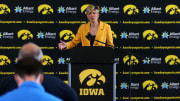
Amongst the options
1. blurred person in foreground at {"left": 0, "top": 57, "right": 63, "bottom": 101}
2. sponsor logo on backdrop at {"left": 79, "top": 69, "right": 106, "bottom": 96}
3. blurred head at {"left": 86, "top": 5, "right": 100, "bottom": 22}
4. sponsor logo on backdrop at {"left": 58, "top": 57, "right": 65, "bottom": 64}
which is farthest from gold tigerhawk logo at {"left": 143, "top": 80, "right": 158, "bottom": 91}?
blurred person in foreground at {"left": 0, "top": 57, "right": 63, "bottom": 101}

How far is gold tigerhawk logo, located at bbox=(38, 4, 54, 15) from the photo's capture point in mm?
5309

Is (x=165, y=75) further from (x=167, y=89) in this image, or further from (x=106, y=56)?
(x=106, y=56)

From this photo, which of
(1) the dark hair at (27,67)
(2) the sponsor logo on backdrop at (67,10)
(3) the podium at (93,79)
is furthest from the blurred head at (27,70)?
(2) the sponsor logo on backdrop at (67,10)

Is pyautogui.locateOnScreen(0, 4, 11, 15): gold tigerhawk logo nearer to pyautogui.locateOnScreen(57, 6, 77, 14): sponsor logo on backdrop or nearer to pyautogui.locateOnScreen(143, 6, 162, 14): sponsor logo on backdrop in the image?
pyautogui.locateOnScreen(57, 6, 77, 14): sponsor logo on backdrop

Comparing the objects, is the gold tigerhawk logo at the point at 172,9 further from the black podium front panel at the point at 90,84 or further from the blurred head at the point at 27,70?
the blurred head at the point at 27,70

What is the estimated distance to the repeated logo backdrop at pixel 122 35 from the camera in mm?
5281

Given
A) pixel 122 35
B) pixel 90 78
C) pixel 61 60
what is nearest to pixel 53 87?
pixel 90 78

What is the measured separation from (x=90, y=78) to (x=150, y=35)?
2624mm

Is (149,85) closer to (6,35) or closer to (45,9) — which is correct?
(45,9)

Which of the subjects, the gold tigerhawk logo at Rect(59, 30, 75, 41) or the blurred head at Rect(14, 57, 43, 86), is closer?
the blurred head at Rect(14, 57, 43, 86)

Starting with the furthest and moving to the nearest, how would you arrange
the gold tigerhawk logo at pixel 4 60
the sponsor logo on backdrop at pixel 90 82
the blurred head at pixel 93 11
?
the gold tigerhawk logo at pixel 4 60, the blurred head at pixel 93 11, the sponsor logo on backdrop at pixel 90 82

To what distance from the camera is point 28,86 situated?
1007 mm

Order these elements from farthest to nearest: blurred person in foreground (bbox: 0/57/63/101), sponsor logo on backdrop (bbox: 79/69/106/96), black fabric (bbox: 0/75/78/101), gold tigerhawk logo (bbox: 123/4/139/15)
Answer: gold tigerhawk logo (bbox: 123/4/139/15), sponsor logo on backdrop (bbox: 79/69/106/96), black fabric (bbox: 0/75/78/101), blurred person in foreground (bbox: 0/57/63/101)

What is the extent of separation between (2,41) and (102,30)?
7.79 feet
